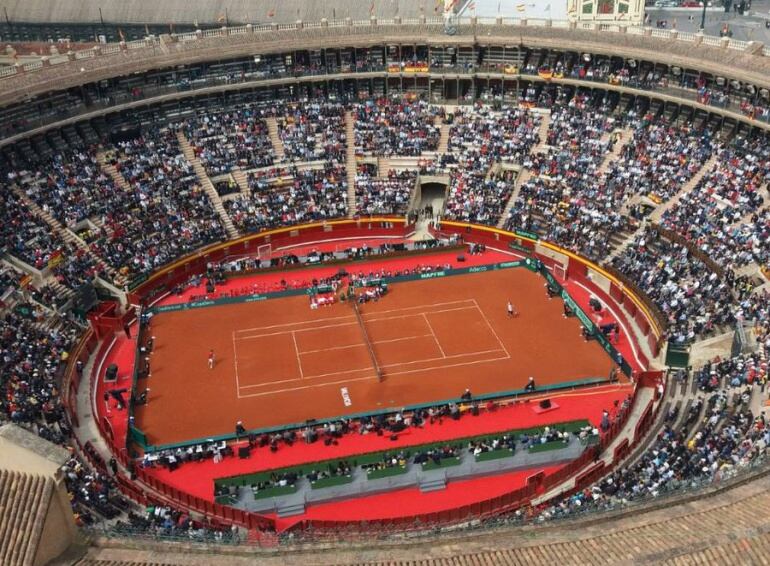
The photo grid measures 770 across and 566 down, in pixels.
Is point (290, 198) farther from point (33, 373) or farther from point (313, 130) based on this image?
point (33, 373)

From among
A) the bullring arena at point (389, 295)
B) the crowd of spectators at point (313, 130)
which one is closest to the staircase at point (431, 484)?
the bullring arena at point (389, 295)

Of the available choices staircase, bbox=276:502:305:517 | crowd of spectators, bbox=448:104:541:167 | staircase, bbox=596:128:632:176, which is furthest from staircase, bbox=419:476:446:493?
crowd of spectators, bbox=448:104:541:167

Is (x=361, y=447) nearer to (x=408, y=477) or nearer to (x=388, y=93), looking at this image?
(x=408, y=477)

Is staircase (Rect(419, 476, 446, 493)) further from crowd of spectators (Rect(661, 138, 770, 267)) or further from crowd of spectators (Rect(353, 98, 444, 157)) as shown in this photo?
crowd of spectators (Rect(353, 98, 444, 157))

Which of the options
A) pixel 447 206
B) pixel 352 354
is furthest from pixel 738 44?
pixel 352 354

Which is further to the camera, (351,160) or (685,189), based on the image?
(351,160)

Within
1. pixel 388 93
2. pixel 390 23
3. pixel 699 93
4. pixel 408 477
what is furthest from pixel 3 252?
pixel 699 93
